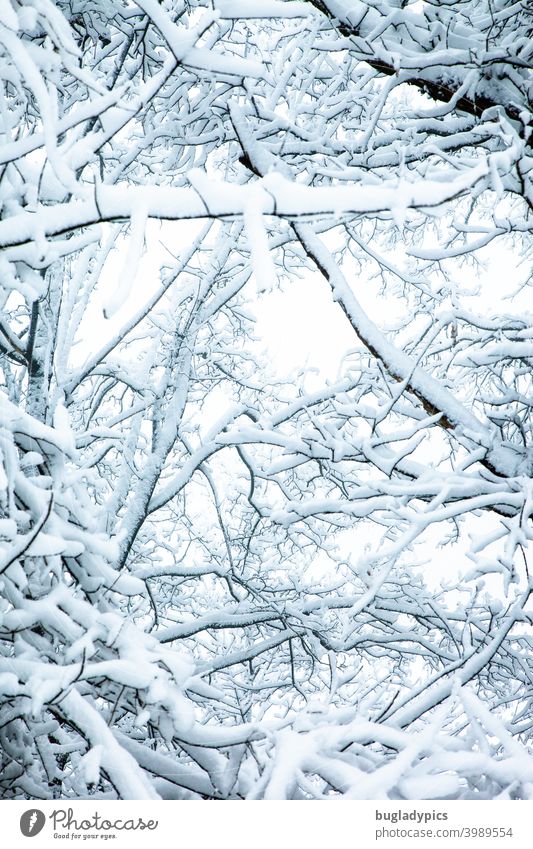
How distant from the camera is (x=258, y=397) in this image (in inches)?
212

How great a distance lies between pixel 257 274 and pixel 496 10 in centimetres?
265

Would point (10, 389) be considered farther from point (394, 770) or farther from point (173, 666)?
point (394, 770)

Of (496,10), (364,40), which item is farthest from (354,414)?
(496,10)
